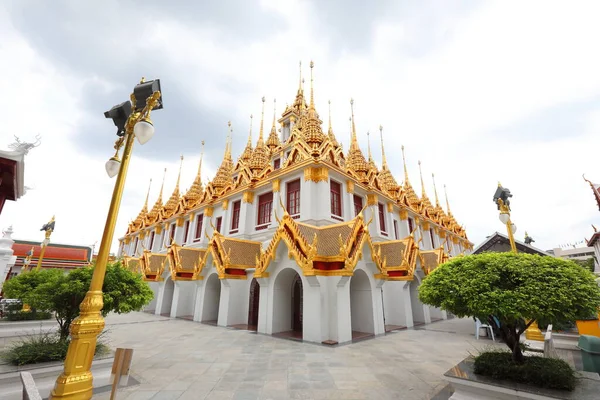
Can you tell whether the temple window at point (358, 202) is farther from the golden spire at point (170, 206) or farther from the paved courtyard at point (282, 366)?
the golden spire at point (170, 206)

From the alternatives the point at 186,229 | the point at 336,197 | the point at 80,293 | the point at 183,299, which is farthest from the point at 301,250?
the point at 186,229

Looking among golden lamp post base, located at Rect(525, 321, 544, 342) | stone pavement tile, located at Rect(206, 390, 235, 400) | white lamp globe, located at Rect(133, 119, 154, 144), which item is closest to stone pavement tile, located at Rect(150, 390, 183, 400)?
stone pavement tile, located at Rect(206, 390, 235, 400)

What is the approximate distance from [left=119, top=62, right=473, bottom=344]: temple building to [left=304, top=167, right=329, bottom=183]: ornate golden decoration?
0.06 meters

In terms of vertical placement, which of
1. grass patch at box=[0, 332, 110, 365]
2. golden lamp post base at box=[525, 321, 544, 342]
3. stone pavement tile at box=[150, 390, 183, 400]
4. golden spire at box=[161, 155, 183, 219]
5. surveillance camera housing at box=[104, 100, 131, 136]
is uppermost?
golden spire at box=[161, 155, 183, 219]

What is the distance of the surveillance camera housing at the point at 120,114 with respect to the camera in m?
5.32

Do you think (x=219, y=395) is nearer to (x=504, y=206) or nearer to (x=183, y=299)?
(x=504, y=206)

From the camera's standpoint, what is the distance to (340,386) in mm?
6086

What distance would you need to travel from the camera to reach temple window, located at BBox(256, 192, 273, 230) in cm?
1675

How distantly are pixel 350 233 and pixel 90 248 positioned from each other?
52443mm

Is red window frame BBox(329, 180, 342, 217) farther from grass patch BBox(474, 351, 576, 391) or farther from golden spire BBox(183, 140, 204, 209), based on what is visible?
golden spire BBox(183, 140, 204, 209)

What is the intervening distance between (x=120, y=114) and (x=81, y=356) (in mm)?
4355

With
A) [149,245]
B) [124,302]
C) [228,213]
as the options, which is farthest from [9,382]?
[149,245]

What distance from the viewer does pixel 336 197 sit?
50.7ft

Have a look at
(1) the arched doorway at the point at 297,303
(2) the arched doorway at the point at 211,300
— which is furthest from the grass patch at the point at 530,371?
(2) the arched doorway at the point at 211,300
